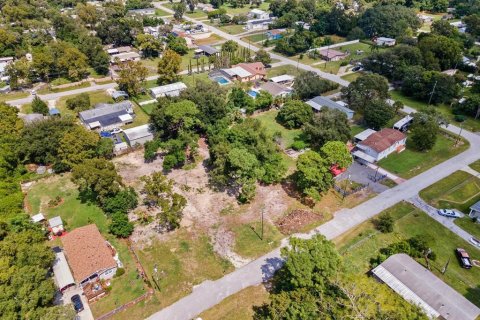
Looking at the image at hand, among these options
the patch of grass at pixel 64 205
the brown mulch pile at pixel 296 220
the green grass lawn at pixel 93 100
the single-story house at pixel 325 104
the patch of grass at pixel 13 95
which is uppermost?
the single-story house at pixel 325 104

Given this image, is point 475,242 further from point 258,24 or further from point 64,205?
point 258,24

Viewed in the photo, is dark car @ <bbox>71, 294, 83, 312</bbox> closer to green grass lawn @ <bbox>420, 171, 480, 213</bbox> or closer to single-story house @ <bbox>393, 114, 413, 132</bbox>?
green grass lawn @ <bbox>420, 171, 480, 213</bbox>

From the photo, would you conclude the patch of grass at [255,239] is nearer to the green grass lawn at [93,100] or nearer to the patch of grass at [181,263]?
the patch of grass at [181,263]

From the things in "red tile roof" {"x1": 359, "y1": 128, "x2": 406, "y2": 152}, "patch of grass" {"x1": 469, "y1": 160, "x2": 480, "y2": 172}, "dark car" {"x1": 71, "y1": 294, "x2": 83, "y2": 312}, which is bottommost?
"dark car" {"x1": 71, "y1": 294, "x2": 83, "y2": 312}

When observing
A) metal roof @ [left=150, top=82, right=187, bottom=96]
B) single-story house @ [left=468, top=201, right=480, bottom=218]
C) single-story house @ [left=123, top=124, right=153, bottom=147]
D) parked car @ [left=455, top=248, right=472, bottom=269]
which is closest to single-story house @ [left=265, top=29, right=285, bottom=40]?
metal roof @ [left=150, top=82, right=187, bottom=96]

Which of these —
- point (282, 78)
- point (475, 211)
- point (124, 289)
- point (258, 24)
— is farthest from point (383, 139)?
point (258, 24)

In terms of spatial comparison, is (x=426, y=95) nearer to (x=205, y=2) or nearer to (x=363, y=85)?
(x=363, y=85)

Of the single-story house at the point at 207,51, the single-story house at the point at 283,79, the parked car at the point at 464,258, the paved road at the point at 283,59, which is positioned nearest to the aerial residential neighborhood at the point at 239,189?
the parked car at the point at 464,258
